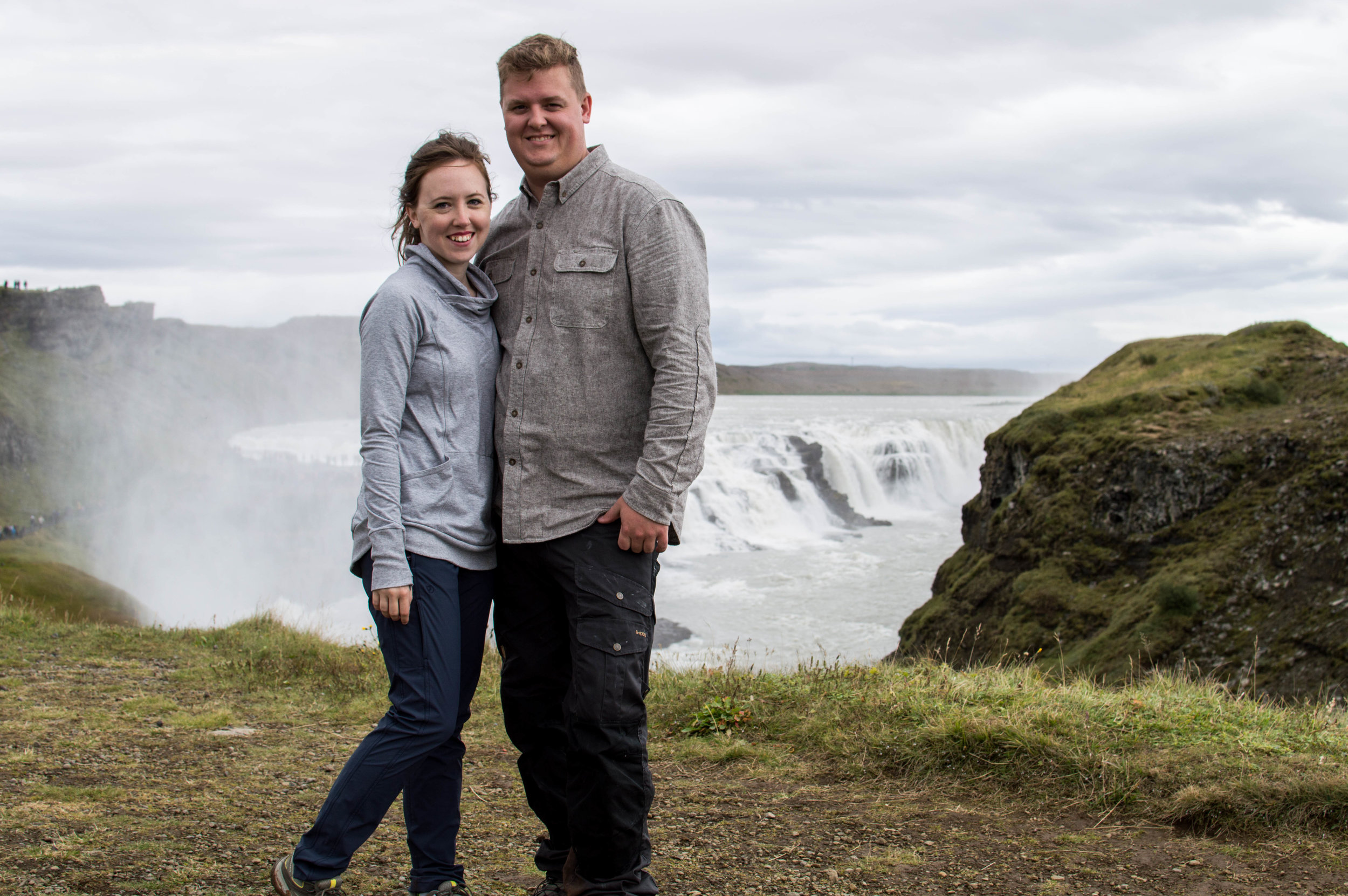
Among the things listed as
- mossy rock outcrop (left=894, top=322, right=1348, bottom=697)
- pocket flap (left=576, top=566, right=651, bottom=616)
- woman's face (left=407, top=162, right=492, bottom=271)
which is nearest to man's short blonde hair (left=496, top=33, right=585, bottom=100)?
woman's face (left=407, top=162, right=492, bottom=271)

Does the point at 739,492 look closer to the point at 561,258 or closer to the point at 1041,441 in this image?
the point at 1041,441

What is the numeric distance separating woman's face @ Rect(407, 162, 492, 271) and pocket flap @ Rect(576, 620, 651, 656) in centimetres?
116

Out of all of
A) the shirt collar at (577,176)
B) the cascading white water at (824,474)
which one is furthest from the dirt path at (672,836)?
the cascading white water at (824,474)

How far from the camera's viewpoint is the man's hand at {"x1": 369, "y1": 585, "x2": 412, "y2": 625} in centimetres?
271

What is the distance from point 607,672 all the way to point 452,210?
4.67 ft

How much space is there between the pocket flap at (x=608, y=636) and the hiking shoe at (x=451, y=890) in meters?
0.89

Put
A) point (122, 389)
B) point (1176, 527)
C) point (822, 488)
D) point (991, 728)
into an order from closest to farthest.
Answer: point (991, 728), point (1176, 527), point (822, 488), point (122, 389)

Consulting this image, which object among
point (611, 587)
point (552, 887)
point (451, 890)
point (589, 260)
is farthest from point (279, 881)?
point (589, 260)

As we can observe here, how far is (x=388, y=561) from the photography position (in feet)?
8.95

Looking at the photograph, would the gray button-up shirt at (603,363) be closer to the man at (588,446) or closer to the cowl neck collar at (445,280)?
the man at (588,446)

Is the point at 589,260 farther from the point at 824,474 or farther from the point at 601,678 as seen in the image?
the point at 824,474

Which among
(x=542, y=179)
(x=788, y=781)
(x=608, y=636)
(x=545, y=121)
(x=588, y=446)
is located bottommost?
(x=788, y=781)

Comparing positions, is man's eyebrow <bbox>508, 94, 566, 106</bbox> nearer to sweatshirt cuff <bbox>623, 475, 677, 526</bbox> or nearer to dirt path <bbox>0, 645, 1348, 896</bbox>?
sweatshirt cuff <bbox>623, 475, 677, 526</bbox>

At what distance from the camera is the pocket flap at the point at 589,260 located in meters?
2.86
